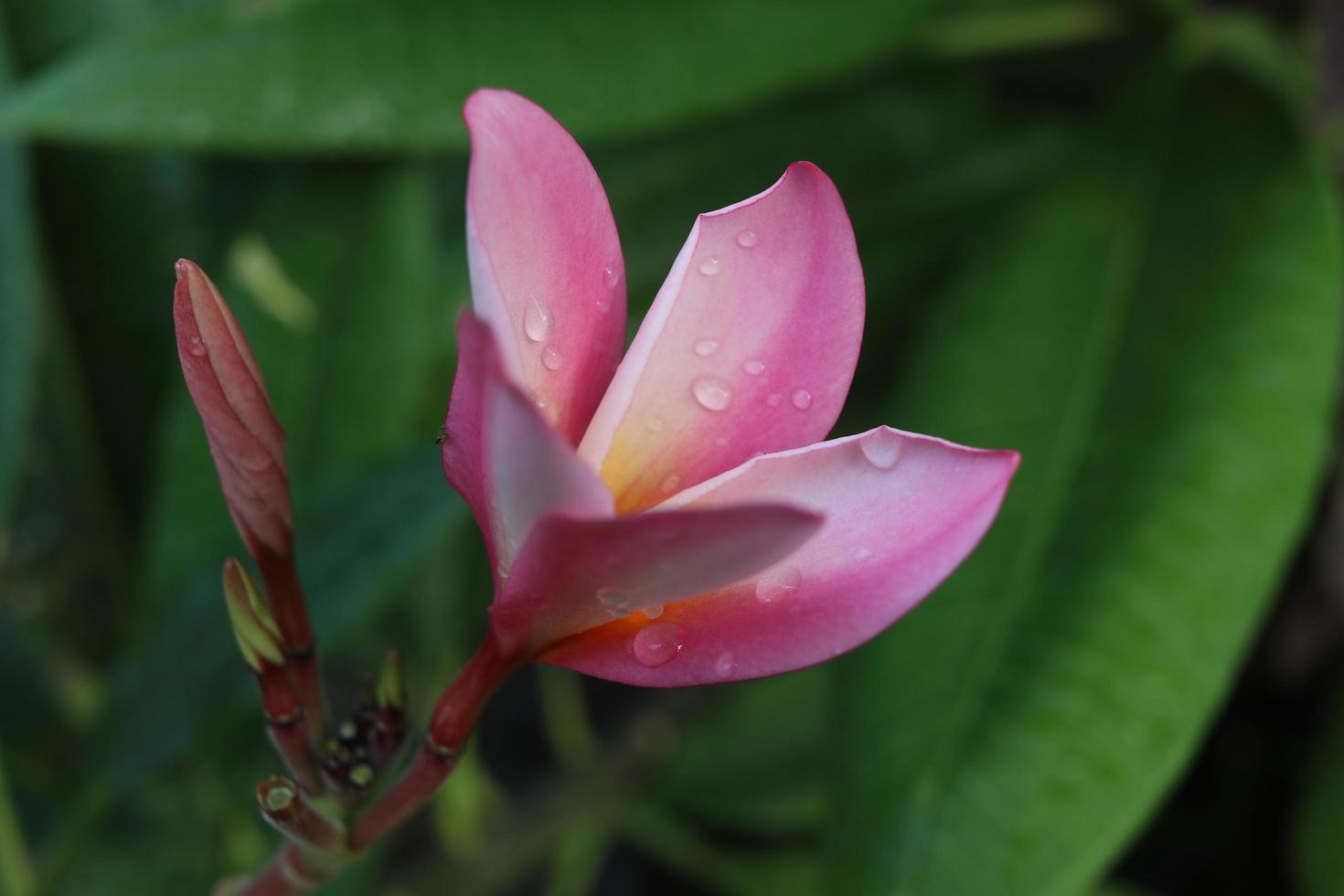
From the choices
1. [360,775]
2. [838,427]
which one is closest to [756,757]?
[838,427]

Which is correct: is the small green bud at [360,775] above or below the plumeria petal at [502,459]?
below

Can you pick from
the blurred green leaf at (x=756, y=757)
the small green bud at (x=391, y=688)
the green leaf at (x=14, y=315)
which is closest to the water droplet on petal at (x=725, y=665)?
the small green bud at (x=391, y=688)

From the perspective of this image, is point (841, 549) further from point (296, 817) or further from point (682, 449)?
point (296, 817)

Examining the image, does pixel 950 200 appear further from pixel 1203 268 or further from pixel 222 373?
pixel 222 373

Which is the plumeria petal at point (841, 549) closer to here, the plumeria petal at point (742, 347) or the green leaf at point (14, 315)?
the plumeria petal at point (742, 347)

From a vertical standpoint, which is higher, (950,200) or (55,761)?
(950,200)

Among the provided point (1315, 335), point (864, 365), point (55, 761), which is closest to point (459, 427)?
point (1315, 335)

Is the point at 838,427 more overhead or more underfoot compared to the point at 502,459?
more underfoot
